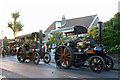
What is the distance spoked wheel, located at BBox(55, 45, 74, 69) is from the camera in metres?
9.34

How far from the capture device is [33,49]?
1386cm

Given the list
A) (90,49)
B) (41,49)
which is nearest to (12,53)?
(41,49)

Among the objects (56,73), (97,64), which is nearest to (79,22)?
(97,64)

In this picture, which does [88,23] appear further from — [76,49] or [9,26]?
[9,26]

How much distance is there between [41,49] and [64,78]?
6.52m

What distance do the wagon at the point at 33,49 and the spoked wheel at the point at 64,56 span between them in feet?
8.64

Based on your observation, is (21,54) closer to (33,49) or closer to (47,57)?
(33,49)

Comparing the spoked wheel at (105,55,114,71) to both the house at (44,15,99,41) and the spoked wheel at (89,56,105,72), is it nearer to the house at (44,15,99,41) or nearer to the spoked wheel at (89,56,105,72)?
the spoked wheel at (89,56,105,72)

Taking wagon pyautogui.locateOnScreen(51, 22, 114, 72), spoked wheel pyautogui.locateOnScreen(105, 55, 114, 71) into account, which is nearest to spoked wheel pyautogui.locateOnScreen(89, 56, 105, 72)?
wagon pyautogui.locateOnScreen(51, 22, 114, 72)

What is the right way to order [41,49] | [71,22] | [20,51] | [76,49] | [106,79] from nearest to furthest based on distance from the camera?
[106,79] → [76,49] → [41,49] → [20,51] → [71,22]

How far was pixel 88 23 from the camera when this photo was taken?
31.5m

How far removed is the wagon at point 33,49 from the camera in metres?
13.2

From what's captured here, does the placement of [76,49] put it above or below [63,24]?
below

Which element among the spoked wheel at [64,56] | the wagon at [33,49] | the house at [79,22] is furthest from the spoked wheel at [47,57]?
the house at [79,22]
